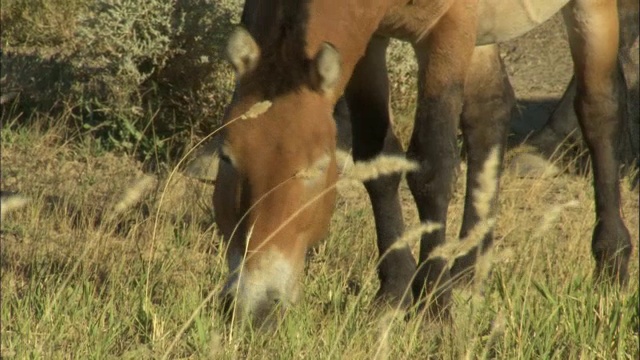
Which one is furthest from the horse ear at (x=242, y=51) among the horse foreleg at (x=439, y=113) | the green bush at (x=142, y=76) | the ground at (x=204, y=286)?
the green bush at (x=142, y=76)

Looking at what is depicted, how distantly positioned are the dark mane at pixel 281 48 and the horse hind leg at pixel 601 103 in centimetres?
247

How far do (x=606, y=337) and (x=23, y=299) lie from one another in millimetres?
2089

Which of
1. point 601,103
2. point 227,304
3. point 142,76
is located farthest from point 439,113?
point 142,76

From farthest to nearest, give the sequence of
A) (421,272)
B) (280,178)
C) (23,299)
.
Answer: (421,272) < (23,299) < (280,178)

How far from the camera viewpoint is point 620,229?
6.34 meters

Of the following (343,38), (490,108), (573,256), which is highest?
(343,38)

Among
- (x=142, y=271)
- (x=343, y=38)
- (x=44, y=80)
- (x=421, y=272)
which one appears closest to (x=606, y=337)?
(x=421, y=272)

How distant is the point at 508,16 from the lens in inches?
230

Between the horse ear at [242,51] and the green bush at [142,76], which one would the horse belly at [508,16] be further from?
the green bush at [142,76]

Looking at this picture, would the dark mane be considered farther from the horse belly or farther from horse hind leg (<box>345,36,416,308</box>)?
the horse belly

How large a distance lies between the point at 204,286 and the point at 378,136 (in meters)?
1.28

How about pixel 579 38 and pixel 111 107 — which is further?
pixel 111 107

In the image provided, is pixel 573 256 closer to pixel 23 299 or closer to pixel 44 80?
pixel 23 299

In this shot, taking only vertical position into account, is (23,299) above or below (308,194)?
below
